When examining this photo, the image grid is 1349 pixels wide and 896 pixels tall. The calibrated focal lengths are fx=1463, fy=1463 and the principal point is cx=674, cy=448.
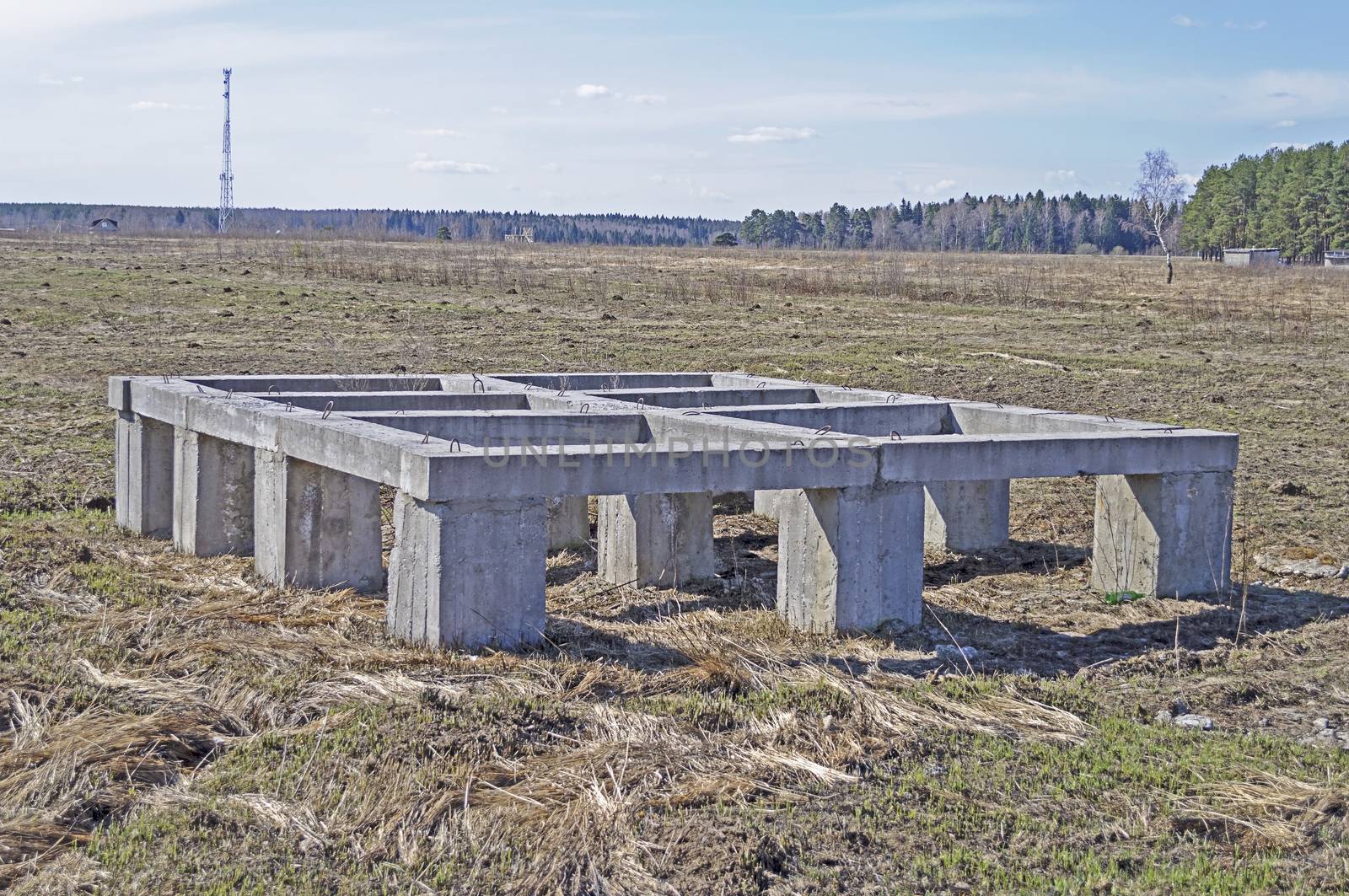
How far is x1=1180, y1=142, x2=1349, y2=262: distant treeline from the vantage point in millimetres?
76062

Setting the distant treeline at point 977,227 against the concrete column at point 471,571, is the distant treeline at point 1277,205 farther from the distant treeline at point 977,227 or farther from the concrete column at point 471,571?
the concrete column at point 471,571

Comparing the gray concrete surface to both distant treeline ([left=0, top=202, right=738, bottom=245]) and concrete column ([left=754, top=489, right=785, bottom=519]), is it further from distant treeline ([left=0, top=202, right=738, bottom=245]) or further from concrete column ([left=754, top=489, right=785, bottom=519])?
distant treeline ([left=0, top=202, right=738, bottom=245])

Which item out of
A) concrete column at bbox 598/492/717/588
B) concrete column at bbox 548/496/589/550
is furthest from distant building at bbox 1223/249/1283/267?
concrete column at bbox 598/492/717/588

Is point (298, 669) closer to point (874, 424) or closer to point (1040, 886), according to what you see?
point (1040, 886)

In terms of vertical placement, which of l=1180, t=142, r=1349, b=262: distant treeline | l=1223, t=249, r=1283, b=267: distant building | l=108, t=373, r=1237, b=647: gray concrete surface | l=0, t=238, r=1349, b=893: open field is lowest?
l=0, t=238, r=1349, b=893: open field

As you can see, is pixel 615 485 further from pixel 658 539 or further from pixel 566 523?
pixel 566 523

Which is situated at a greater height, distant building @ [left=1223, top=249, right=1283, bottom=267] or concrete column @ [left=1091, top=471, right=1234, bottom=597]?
distant building @ [left=1223, top=249, right=1283, bottom=267]

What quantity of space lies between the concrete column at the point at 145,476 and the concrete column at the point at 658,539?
120 inches

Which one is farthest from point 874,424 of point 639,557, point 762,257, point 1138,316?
point 762,257

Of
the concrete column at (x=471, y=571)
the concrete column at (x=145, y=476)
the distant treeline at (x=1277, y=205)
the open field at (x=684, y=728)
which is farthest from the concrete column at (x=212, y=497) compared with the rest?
the distant treeline at (x=1277, y=205)

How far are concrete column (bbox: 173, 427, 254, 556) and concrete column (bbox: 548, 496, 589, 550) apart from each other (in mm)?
1875

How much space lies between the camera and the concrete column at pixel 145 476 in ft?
31.1

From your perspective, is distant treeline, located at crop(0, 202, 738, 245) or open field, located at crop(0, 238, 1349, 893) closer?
open field, located at crop(0, 238, 1349, 893)

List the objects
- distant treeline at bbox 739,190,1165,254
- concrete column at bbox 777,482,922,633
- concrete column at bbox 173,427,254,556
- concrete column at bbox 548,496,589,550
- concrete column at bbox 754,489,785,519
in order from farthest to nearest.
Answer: distant treeline at bbox 739,190,1165,254, concrete column at bbox 754,489,785,519, concrete column at bbox 548,496,589,550, concrete column at bbox 173,427,254,556, concrete column at bbox 777,482,922,633
